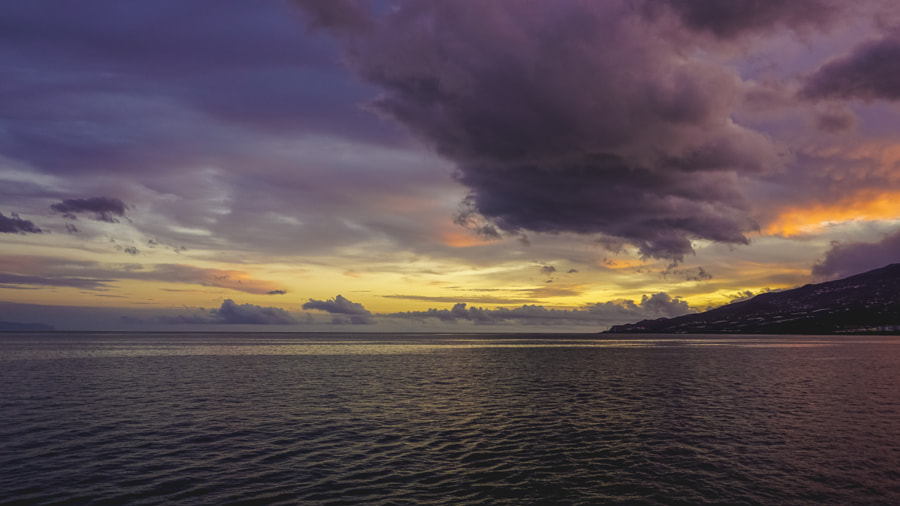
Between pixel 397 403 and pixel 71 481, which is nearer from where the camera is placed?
pixel 71 481

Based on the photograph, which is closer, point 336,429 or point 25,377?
point 336,429

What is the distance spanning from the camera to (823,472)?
30.6m

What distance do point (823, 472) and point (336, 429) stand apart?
1411 inches

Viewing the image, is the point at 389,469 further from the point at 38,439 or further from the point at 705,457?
the point at 38,439

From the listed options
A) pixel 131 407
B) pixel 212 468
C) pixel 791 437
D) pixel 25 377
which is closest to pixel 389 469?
pixel 212 468

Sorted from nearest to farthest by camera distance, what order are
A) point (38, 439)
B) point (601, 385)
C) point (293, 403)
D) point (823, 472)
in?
point (823, 472)
point (38, 439)
point (293, 403)
point (601, 385)

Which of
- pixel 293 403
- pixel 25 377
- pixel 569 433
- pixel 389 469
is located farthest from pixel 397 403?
pixel 25 377

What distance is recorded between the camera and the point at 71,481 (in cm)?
2823

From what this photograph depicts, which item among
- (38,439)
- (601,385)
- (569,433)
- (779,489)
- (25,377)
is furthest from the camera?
(25,377)

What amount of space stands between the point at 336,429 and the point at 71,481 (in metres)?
18.8

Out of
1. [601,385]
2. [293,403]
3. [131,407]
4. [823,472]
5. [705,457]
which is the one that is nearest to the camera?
[823,472]

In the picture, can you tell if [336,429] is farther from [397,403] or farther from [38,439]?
[38,439]

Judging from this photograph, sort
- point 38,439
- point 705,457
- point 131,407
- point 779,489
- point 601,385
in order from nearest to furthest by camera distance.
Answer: point 779,489 < point 705,457 < point 38,439 < point 131,407 < point 601,385

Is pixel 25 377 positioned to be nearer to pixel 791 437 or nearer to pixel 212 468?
pixel 212 468
